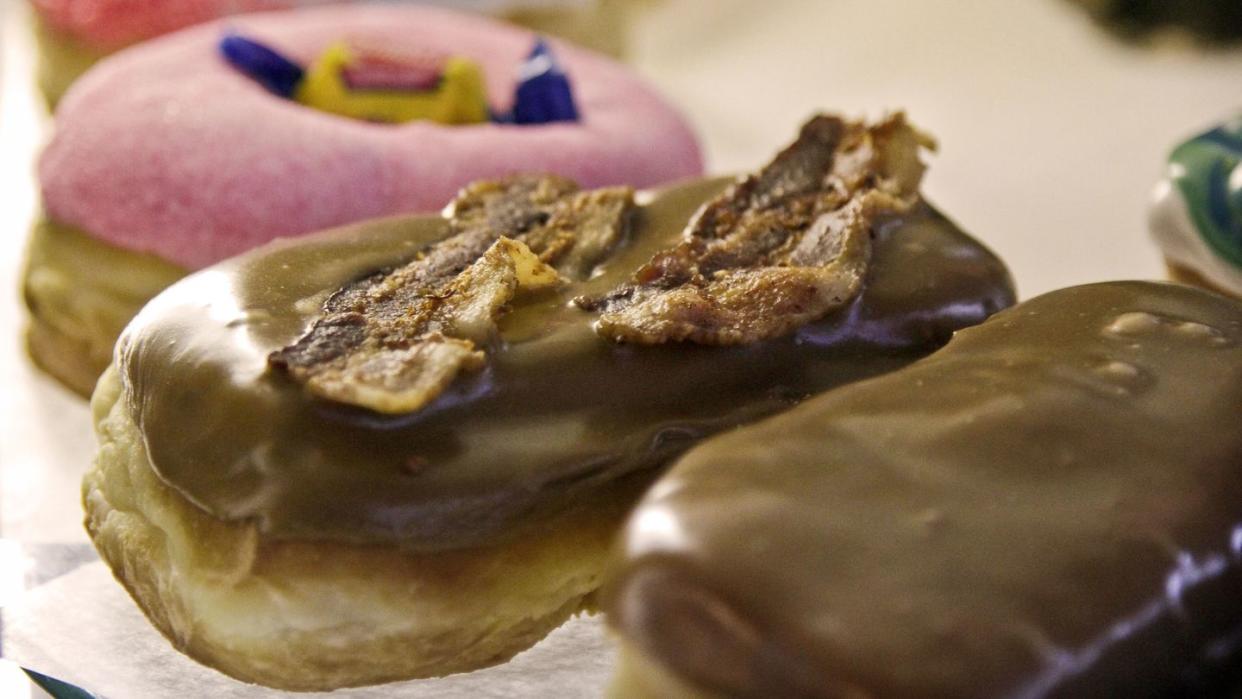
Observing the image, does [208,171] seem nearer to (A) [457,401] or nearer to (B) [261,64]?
(B) [261,64]

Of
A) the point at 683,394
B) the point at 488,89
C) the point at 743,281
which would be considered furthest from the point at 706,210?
the point at 488,89

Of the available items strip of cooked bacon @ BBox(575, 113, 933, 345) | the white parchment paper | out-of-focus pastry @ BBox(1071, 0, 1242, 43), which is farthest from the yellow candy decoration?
out-of-focus pastry @ BBox(1071, 0, 1242, 43)

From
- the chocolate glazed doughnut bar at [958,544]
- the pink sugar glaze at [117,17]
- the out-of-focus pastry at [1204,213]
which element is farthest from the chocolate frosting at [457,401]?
the pink sugar glaze at [117,17]

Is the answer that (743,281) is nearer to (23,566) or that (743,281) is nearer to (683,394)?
(683,394)

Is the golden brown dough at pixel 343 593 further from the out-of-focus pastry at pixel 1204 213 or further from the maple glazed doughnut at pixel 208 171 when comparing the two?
the out-of-focus pastry at pixel 1204 213

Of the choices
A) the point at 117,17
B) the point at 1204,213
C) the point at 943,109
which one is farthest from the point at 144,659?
the point at 943,109

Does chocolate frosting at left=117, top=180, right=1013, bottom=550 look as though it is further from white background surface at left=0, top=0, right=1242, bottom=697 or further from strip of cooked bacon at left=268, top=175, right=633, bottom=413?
white background surface at left=0, top=0, right=1242, bottom=697
